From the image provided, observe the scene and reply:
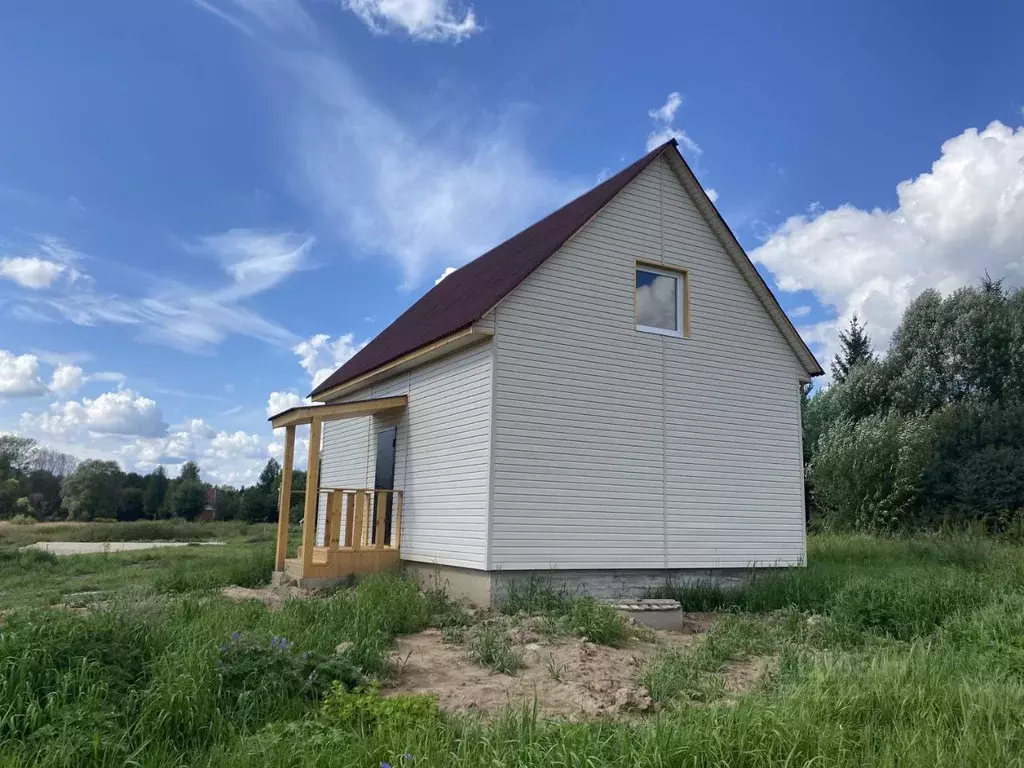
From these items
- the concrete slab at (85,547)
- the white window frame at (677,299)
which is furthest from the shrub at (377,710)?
the concrete slab at (85,547)

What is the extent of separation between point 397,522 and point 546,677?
7.00 m

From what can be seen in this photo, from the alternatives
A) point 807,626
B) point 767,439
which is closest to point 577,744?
point 807,626

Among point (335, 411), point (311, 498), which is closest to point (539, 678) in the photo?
point (311, 498)

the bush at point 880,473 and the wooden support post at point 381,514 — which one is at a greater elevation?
the bush at point 880,473

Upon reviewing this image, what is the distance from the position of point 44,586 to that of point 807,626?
40.7ft

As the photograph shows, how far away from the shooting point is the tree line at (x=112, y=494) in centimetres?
5150

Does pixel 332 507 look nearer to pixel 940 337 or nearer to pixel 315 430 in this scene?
pixel 315 430

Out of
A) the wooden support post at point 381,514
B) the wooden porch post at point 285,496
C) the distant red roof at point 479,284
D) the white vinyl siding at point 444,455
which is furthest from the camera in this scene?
the wooden porch post at point 285,496

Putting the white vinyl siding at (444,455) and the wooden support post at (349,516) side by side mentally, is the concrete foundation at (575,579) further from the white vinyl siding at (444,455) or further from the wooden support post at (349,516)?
the wooden support post at (349,516)

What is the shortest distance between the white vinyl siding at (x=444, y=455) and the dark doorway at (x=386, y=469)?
17cm

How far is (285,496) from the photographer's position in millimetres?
13039

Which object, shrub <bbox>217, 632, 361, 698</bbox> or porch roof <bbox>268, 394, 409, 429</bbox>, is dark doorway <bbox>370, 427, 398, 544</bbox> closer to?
porch roof <bbox>268, 394, 409, 429</bbox>

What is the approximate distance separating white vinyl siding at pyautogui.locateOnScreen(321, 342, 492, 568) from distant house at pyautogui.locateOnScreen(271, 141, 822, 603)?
0.04 meters

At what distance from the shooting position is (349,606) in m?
8.48
